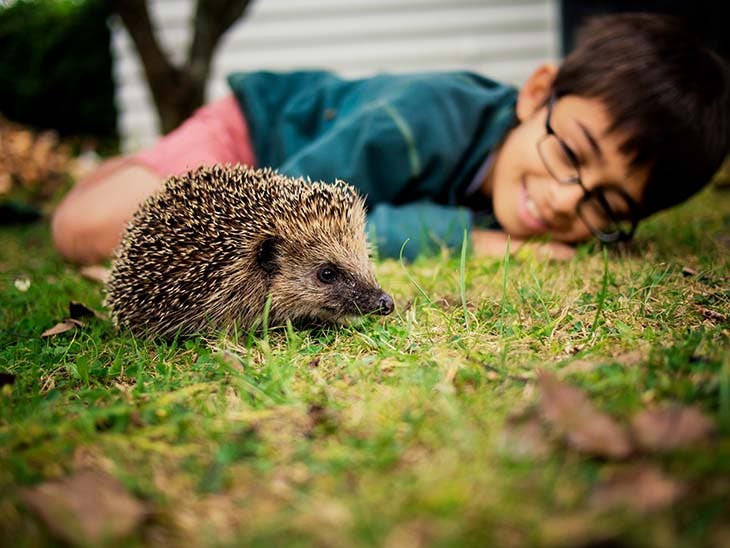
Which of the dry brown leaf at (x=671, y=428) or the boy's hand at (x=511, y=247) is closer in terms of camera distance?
the dry brown leaf at (x=671, y=428)

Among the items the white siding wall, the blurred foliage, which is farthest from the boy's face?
the blurred foliage

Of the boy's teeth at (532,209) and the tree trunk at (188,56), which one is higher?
the tree trunk at (188,56)

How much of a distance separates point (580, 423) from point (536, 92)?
3462 mm

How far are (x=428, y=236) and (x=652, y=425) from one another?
8.63 ft

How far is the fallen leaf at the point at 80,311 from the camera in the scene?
281 cm

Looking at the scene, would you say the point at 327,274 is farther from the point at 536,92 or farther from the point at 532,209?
the point at 536,92

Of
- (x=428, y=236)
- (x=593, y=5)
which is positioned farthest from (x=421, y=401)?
(x=593, y=5)

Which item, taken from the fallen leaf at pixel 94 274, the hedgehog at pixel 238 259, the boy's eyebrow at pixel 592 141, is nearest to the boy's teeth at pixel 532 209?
the boy's eyebrow at pixel 592 141

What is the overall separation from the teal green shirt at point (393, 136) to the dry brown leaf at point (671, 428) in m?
2.42

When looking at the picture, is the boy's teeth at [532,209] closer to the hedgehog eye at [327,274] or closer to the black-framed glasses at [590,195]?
the black-framed glasses at [590,195]

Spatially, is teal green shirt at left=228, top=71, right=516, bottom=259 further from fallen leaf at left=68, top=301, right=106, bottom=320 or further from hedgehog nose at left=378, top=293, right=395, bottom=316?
fallen leaf at left=68, top=301, right=106, bottom=320

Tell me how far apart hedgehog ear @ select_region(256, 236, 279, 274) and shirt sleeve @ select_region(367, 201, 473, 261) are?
3.50ft

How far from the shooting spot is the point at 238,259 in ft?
8.59

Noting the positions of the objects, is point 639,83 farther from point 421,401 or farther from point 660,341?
point 421,401
